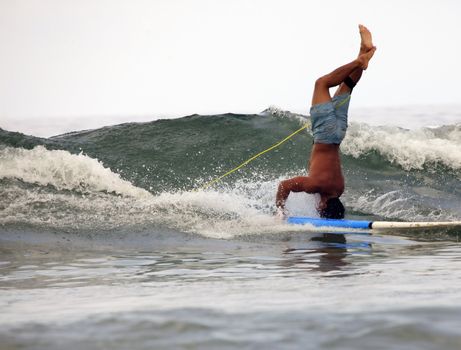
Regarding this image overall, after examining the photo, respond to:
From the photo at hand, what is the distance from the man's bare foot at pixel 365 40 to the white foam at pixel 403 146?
5.89m

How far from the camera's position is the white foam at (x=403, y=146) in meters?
15.3

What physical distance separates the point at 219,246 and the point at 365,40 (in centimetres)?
323

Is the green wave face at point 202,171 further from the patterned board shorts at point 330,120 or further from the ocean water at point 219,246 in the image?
the patterned board shorts at point 330,120

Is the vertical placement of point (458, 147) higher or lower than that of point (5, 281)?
higher

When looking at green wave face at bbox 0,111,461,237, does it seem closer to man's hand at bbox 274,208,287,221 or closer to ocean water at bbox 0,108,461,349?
ocean water at bbox 0,108,461,349

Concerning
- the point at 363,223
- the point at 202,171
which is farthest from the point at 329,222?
the point at 202,171

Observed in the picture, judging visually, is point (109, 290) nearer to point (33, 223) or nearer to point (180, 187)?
point (33, 223)

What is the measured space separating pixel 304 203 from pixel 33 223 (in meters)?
3.23

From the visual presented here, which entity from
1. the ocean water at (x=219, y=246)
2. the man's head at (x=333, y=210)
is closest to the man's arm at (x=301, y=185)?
the man's head at (x=333, y=210)

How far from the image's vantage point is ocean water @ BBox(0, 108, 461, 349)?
396cm

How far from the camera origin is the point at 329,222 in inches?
Result: 360

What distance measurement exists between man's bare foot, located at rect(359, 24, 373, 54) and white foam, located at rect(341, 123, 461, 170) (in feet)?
19.3

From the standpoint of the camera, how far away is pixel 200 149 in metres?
15.6

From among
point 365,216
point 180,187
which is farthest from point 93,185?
point 365,216
